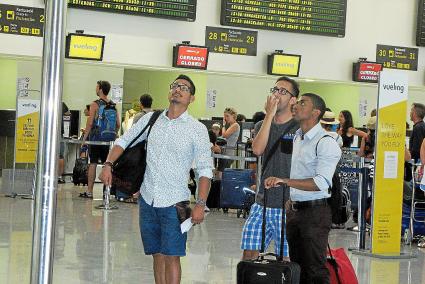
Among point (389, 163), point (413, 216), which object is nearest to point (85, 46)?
point (413, 216)

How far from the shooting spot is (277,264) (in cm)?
570

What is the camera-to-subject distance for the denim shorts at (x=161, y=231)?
243 inches

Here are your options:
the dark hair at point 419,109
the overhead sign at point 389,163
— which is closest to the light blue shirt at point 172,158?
the overhead sign at point 389,163

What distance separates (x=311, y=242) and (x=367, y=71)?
47.6ft

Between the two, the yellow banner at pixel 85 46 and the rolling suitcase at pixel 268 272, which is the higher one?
the yellow banner at pixel 85 46

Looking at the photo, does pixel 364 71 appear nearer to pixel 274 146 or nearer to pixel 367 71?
pixel 367 71

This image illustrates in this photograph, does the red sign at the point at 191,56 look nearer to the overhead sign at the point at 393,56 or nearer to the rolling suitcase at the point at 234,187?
the rolling suitcase at the point at 234,187

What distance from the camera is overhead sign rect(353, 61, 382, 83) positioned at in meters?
20.2

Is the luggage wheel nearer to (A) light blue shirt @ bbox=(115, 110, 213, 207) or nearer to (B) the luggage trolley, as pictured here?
(B) the luggage trolley

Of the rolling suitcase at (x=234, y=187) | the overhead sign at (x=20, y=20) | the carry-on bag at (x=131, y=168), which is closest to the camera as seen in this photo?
the carry-on bag at (x=131, y=168)

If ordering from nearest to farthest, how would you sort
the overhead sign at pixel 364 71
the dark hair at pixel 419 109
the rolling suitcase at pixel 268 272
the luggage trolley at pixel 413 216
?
the rolling suitcase at pixel 268 272, the luggage trolley at pixel 413 216, the dark hair at pixel 419 109, the overhead sign at pixel 364 71

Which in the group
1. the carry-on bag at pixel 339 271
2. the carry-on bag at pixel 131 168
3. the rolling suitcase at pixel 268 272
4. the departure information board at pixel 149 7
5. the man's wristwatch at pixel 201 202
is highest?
the departure information board at pixel 149 7

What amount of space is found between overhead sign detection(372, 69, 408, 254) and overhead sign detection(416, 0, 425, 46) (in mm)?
10443

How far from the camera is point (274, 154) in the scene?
6.74 meters
